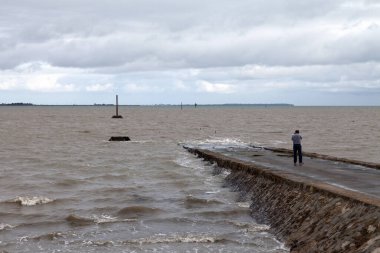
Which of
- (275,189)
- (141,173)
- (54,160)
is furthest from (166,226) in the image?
(54,160)

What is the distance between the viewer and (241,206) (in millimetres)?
20531

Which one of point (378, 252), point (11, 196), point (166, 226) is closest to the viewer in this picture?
point (378, 252)

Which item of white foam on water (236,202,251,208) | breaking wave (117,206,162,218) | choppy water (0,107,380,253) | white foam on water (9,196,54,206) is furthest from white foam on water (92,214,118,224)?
white foam on water (236,202,251,208)

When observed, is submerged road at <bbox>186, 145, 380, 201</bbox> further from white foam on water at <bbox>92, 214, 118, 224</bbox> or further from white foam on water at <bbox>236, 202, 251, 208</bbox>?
white foam on water at <bbox>92, 214, 118, 224</bbox>

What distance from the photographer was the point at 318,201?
15812 millimetres

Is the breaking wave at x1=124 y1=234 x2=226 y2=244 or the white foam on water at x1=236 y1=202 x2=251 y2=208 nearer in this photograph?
the breaking wave at x1=124 y1=234 x2=226 y2=244

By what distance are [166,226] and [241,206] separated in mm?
4008

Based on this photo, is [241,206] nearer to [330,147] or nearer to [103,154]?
[103,154]

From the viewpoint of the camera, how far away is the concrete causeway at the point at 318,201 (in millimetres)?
12500

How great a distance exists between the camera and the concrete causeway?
12500mm

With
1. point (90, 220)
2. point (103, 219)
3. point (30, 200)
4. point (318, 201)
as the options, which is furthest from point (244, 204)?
point (30, 200)

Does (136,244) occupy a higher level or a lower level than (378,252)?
lower

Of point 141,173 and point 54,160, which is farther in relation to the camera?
point 54,160

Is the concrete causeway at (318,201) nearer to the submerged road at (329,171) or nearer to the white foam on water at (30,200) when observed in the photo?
the submerged road at (329,171)
